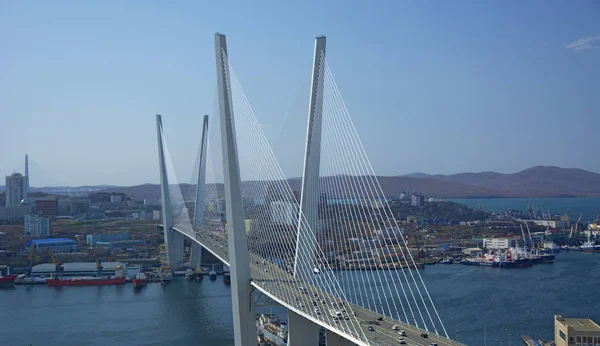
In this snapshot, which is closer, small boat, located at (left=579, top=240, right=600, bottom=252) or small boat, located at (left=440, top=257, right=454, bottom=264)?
small boat, located at (left=440, top=257, right=454, bottom=264)

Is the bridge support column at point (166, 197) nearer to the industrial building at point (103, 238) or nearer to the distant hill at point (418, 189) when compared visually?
the industrial building at point (103, 238)

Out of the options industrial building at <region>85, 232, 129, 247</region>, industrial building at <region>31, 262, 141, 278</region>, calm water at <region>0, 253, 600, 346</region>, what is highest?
industrial building at <region>85, 232, 129, 247</region>

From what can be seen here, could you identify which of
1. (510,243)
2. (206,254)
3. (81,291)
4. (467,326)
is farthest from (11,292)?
(510,243)

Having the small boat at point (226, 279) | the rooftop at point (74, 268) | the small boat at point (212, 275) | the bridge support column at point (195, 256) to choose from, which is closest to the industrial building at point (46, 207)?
the rooftop at point (74, 268)

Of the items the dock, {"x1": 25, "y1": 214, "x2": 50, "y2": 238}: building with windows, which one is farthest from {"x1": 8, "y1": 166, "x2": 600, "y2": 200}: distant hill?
the dock

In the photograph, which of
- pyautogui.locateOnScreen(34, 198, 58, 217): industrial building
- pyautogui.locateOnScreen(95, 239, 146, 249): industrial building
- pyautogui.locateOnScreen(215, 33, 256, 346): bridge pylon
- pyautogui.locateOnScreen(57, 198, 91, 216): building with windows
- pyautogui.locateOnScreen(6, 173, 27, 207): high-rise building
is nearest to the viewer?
pyautogui.locateOnScreen(215, 33, 256, 346): bridge pylon

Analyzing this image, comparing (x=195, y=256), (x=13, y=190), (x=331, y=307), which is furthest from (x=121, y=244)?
(x=331, y=307)

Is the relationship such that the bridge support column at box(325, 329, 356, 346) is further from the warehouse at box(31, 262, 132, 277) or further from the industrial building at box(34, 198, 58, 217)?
the industrial building at box(34, 198, 58, 217)

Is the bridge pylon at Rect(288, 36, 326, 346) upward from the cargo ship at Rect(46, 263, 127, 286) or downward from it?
upward
